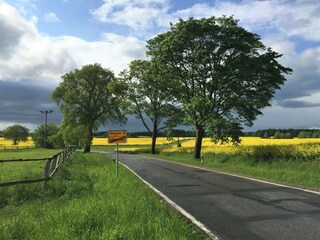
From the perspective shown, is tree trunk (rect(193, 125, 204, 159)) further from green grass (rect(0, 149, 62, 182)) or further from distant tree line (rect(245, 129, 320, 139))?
distant tree line (rect(245, 129, 320, 139))

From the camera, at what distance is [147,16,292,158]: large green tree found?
30953 millimetres

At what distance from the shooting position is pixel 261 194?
13.2 meters

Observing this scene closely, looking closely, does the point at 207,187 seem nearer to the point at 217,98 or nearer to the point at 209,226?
the point at 209,226

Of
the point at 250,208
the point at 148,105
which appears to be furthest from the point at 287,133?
the point at 250,208

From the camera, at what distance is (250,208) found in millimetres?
10633

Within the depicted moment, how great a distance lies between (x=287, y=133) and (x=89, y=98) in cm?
3985

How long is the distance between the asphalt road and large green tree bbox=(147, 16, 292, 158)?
50.5 feet

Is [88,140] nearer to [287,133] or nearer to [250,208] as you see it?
[287,133]

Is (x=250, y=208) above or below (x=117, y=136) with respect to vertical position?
below

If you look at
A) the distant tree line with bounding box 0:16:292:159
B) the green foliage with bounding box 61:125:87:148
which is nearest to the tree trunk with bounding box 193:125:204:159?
the distant tree line with bounding box 0:16:292:159

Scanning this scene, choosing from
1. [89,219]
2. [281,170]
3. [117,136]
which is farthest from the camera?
[281,170]

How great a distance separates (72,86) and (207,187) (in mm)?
56956

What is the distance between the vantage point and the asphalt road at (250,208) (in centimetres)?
802

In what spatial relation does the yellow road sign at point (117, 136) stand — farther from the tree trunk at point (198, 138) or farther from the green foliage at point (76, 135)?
the green foliage at point (76, 135)
